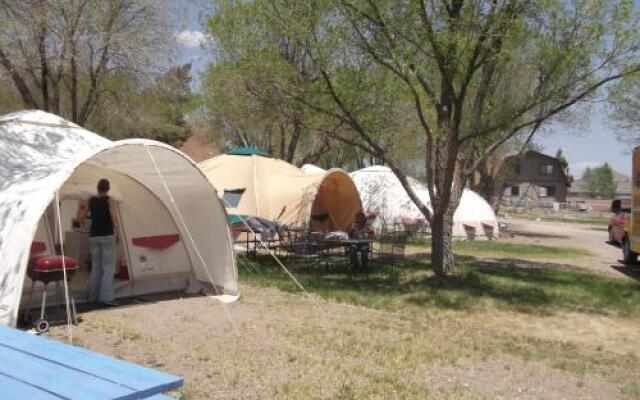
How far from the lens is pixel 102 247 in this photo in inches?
337

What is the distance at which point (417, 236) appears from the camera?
22578mm

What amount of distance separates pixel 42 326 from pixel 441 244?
23.7 ft

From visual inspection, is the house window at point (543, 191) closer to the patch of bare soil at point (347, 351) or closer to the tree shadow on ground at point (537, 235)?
the tree shadow on ground at point (537, 235)

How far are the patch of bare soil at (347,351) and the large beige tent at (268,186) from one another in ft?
20.8

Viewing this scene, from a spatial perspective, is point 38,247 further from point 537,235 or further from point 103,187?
point 537,235

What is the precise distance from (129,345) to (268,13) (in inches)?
270

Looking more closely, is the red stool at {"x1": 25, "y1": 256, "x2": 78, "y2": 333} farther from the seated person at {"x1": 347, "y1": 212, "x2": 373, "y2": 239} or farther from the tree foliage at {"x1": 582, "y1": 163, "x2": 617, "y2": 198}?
the tree foliage at {"x1": 582, "y1": 163, "x2": 617, "y2": 198}

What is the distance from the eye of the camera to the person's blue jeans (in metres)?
8.56

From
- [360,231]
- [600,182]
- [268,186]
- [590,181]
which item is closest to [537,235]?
[268,186]

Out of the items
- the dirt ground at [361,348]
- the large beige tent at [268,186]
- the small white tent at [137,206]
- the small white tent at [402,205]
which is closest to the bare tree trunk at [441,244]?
the dirt ground at [361,348]

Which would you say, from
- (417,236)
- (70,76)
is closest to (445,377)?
(70,76)

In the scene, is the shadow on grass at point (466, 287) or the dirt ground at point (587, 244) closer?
the shadow on grass at point (466, 287)

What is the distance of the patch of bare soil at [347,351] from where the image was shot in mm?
5484

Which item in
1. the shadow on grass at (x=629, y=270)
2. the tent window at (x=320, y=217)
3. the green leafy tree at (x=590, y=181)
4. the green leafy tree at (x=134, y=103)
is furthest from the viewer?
the green leafy tree at (x=590, y=181)
